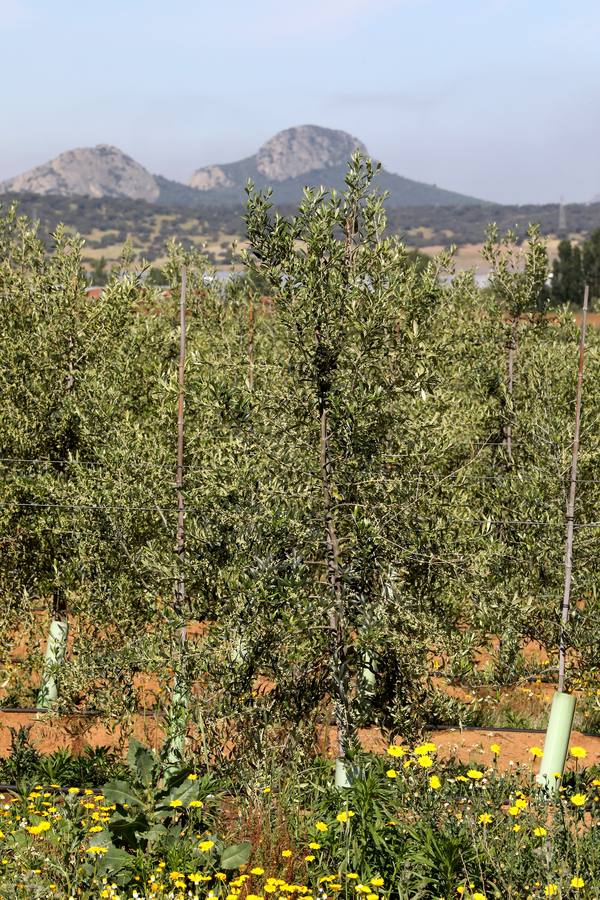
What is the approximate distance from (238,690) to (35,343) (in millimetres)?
7328

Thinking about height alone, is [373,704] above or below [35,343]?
below

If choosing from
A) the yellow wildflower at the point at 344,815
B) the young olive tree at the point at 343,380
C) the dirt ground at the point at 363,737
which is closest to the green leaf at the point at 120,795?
the yellow wildflower at the point at 344,815

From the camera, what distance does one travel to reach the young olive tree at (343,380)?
9.27 metres

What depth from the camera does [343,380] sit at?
9.62 m

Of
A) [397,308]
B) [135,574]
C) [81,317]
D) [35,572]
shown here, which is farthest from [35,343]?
[397,308]

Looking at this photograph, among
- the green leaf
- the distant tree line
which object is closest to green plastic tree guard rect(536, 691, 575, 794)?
the green leaf

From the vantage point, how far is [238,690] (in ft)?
31.4

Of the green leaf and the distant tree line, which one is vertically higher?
the distant tree line

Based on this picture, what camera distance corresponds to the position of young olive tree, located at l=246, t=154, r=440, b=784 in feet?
30.4

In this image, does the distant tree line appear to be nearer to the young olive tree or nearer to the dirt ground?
the dirt ground

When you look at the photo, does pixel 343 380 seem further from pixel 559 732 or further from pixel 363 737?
pixel 363 737

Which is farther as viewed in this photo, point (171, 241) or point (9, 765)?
point (171, 241)

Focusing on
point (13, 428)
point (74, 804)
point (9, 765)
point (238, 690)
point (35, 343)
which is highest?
point (35, 343)

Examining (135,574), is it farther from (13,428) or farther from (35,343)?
(35,343)
